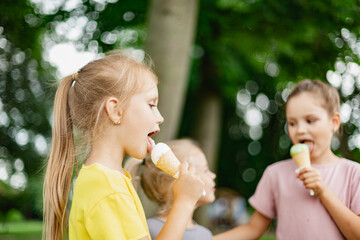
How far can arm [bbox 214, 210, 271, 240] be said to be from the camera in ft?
11.0

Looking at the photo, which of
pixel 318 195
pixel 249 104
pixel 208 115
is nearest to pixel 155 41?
pixel 318 195

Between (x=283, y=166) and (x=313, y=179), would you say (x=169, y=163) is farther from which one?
(x=283, y=166)

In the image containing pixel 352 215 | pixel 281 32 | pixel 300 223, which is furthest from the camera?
pixel 281 32

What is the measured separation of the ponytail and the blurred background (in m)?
0.43

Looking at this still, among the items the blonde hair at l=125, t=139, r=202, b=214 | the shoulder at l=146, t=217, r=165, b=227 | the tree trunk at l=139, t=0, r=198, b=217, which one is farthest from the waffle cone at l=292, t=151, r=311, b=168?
the tree trunk at l=139, t=0, r=198, b=217

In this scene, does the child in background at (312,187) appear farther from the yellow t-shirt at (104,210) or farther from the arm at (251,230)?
the yellow t-shirt at (104,210)

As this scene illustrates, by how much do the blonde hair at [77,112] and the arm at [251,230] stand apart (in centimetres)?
138

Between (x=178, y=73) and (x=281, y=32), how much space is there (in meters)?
3.12

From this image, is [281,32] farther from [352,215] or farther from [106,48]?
[352,215]

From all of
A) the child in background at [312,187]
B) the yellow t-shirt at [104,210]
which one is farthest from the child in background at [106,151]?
the child in background at [312,187]

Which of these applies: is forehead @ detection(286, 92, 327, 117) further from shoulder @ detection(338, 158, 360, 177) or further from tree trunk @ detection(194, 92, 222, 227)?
tree trunk @ detection(194, 92, 222, 227)

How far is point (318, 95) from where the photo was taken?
3.19m

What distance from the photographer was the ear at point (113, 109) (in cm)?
237

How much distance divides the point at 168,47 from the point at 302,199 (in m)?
3.46
